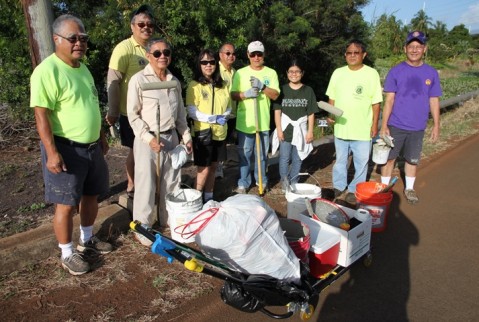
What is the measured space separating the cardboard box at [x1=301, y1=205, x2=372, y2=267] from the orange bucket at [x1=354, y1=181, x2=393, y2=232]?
648 millimetres

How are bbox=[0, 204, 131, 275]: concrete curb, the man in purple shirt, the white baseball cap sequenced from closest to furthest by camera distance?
bbox=[0, 204, 131, 275]: concrete curb, the white baseball cap, the man in purple shirt

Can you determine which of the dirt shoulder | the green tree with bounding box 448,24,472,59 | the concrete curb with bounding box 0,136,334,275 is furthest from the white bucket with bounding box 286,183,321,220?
the green tree with bounding box 448,24,472,59

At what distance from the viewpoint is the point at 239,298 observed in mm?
2520

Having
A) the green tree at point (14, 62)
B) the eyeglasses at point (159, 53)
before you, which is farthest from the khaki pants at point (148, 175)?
the green tree at point (14, 62)

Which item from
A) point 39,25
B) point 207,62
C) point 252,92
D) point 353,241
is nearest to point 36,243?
point 39,25

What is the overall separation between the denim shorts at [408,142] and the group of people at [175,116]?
14mm

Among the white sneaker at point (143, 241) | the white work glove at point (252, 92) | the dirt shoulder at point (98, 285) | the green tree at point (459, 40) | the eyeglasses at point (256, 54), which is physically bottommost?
the dirt shoulder at point (98, 285)

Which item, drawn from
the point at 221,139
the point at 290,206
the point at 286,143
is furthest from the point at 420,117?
the point at 221,139

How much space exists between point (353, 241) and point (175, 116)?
2.07m

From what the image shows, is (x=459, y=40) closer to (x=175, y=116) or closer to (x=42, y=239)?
(x=175, y=116)

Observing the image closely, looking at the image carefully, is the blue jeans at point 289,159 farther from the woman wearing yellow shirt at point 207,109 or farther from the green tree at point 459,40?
the green tree at point 459,40

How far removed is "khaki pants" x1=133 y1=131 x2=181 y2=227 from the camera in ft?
12.0

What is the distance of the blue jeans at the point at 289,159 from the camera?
16.4ft

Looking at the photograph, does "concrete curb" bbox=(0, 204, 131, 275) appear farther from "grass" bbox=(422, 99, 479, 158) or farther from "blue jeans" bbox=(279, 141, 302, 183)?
"grass" bbox=(422, 99, 479, 158)
